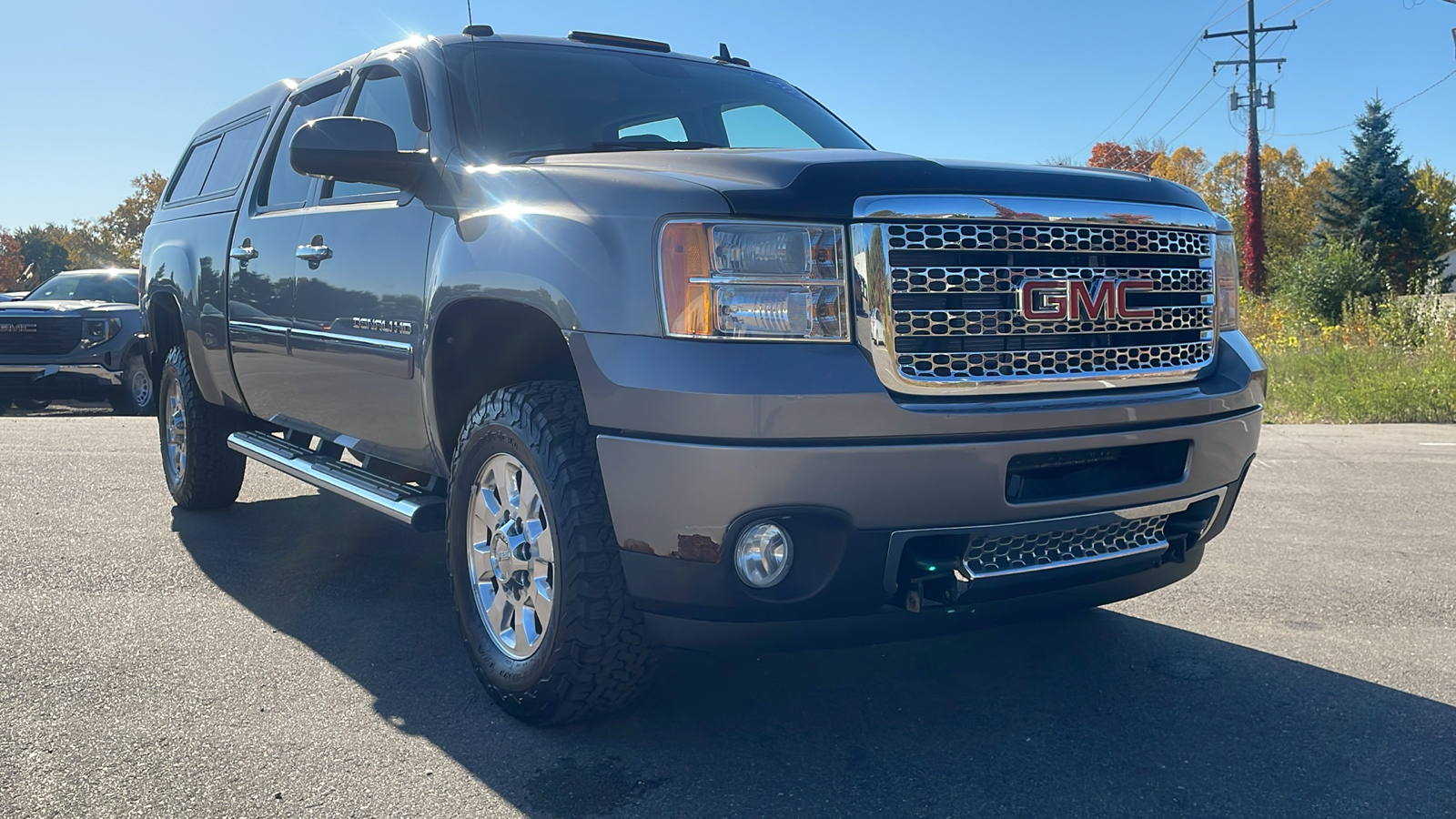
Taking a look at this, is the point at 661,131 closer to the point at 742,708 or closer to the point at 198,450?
the point at 742,708

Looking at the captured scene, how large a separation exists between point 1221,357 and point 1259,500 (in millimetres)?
3351

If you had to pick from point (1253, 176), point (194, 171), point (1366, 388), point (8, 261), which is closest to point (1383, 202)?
point (1253, 176)

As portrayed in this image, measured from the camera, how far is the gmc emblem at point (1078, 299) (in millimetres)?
2834

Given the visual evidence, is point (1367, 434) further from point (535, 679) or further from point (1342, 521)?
point (535, 679)

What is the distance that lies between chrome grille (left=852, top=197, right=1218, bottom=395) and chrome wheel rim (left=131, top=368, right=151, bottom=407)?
11604mm

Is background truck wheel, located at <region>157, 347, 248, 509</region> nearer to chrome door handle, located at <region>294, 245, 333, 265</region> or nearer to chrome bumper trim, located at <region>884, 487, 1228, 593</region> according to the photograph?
chrome door handle, located at <region>294, 245, 333, 265</region>

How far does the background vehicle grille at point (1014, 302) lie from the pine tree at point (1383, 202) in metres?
46.2

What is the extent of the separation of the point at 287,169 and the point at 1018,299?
3.36 m

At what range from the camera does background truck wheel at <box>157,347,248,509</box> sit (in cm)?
577

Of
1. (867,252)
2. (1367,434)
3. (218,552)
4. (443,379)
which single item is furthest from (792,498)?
(1367,434)

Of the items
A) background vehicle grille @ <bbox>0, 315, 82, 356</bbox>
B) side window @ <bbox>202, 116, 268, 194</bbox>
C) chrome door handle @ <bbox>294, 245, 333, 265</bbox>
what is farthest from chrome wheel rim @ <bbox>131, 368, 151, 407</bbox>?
chrome door handle @ <bbox>294, 245, 333, 265</bbox>

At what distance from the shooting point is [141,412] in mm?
12844

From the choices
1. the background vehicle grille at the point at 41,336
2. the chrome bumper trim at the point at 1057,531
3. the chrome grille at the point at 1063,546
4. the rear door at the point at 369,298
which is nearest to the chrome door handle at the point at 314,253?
the rear door at the point at 369,298

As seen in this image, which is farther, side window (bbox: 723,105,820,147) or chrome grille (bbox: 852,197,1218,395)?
side window (bbox: 723,105,820,147)
